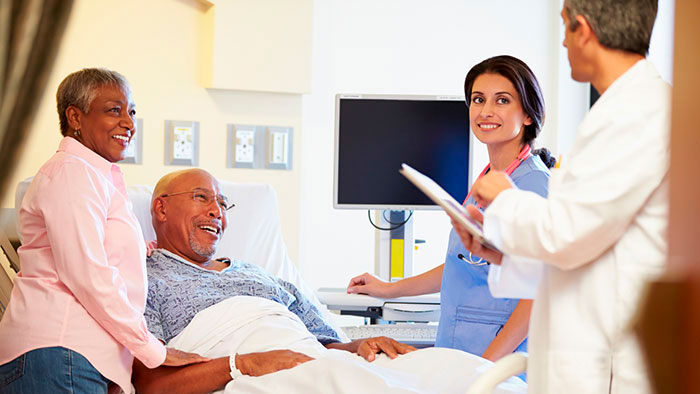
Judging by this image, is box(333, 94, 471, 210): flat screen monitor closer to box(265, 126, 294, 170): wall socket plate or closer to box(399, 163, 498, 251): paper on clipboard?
box(265, 126, 294, 170): wall socket plate

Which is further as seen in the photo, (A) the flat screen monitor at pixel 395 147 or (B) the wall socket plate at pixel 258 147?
(B) the wall socket plate at pixel 258 147

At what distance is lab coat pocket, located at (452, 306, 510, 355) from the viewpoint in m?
2.06

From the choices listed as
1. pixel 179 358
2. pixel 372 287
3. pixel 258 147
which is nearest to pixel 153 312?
pixel 179 358

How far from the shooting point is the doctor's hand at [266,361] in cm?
197

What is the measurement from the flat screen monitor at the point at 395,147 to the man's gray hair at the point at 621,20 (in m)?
2.09

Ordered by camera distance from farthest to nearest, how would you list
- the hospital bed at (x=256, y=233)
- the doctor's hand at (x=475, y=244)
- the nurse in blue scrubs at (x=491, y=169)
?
the hospital bed at (x=256, y=233) < the nurse in blue scrubs at (x=491, y=169) < the doctor's hand at (x=475, y=244)

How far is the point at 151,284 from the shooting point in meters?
2.27

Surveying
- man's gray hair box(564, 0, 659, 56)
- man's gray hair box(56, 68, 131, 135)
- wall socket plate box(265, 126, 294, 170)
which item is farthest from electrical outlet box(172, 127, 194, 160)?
man's gray hair box(564, 0, 659, 56)

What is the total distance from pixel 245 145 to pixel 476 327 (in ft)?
5.92

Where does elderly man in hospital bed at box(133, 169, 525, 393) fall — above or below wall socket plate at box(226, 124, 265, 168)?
below

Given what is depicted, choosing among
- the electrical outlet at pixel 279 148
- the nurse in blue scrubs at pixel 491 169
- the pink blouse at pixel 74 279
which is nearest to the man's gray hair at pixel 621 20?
the nurse in blue scrubs at pixel 491 169

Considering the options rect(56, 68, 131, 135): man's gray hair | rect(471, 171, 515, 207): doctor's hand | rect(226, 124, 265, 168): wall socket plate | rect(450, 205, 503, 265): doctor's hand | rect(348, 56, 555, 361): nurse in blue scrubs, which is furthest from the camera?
rect(226, 124, 265, 168): wall socket plate

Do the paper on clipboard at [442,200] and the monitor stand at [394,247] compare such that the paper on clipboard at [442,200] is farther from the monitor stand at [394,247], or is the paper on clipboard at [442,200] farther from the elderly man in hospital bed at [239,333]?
the monitor stand at [394,247]

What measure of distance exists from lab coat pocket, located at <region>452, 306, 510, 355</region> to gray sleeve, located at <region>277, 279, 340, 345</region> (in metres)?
0.54
